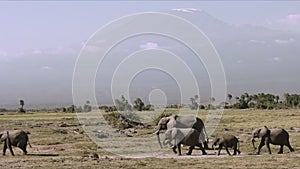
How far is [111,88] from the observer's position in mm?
35781

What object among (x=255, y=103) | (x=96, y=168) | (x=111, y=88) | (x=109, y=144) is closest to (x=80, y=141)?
(x=109, y=144)

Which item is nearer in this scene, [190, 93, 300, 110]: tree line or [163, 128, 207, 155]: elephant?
[163, 128, 207, 155]: elephant

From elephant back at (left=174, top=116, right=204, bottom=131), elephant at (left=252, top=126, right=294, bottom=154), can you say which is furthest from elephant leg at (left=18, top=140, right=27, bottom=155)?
elephant at (left=252, top=126, right=294, bottom=154)

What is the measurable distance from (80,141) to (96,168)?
53.1 feet

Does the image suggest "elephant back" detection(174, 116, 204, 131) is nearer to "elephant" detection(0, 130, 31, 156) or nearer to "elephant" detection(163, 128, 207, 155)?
"elephant" detection(163, 128, 207, 155)

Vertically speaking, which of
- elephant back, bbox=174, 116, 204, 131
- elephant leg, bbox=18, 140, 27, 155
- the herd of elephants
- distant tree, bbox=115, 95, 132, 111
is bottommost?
elephant leg, bbox=18, 140, 27, 155

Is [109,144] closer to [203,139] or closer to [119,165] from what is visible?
[203,139]

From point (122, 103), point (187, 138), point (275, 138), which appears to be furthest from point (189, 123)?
point (122, 103)

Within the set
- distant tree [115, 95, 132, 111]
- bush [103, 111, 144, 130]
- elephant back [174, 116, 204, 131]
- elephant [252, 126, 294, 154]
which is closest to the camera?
elephant [252, 126, 294, 154]

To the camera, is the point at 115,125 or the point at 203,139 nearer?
the point at 203,139

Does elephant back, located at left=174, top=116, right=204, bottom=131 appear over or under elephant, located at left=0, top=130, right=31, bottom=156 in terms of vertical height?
over

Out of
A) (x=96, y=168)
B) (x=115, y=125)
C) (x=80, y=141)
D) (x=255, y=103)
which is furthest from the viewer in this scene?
(x=255, y=103)

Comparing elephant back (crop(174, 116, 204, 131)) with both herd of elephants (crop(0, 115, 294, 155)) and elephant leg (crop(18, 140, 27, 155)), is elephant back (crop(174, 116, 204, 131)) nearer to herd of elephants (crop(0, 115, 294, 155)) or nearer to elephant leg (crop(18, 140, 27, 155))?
herd of elephants (crop(0, 115, 294, 155))

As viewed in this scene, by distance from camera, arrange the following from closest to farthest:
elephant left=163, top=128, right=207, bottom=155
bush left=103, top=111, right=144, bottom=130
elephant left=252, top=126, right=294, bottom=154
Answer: elephant left=163, top=128, right=207, bottom=155 → elephant left=252, top=126, right=294, bottom=154 → bush left=103, top=111, right=144, bottom=130
